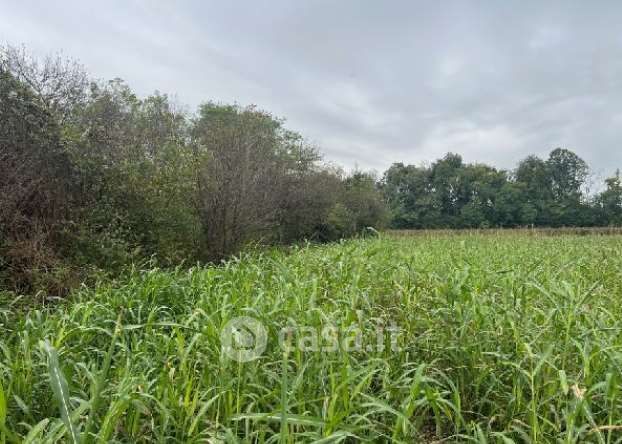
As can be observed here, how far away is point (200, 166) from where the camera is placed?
8344mm

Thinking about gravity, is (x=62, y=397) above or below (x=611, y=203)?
below

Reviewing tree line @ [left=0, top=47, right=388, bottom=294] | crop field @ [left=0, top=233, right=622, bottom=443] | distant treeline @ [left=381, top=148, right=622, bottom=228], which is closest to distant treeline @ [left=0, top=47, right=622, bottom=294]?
tree line @ [left=0, top=47, right=388, bottom=294]

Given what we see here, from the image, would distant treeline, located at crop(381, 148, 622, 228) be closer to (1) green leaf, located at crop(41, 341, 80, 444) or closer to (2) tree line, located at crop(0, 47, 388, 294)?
(2) tree line, located at crop(0, 47, 388, 294)

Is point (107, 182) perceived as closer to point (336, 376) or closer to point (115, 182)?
point (115, 182)

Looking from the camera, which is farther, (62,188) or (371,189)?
(371,189)

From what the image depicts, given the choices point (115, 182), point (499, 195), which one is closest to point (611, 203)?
point (499, 195)

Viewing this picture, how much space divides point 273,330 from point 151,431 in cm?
80

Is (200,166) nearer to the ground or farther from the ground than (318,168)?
nearer to the ground

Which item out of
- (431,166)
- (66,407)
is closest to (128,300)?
(66,407)

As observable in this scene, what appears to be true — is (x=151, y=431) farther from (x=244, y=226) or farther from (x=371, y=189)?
(x=371, y=189)

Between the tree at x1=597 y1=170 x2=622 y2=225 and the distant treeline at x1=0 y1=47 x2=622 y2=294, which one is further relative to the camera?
the tree at x1=597 y1=170 x2=622 y2=225

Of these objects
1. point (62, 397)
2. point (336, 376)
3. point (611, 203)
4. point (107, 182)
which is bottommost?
point (336, 376)

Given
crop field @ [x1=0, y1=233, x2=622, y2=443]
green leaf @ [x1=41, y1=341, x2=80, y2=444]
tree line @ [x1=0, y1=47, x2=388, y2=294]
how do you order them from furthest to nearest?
tree line @ [x1=0, y1=47, x2=388, y2=294] < crop field @ [x1=0, y1=233, x2=622, y2=443] < green leaf @ [x1=41, y1=341, x2=80, y2=444]

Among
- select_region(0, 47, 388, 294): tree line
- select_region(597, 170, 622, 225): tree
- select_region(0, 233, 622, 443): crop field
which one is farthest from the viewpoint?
select_region(597, 170, 622, 225): tree
